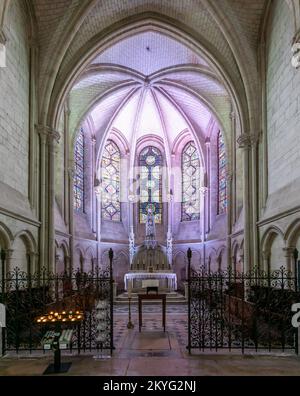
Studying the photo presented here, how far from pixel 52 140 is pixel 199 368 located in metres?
11.5

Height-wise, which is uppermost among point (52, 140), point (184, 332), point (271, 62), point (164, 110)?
point (164, 110)

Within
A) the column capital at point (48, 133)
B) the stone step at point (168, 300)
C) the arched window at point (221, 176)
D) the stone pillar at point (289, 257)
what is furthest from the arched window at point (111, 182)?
the stone pillar at point (289, 257)

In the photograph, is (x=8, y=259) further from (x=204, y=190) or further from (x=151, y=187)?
(x=151, y=187)

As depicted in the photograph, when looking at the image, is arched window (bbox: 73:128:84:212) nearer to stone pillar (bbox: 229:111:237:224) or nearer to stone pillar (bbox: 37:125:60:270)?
stone pillar (bbox: 37:125:60:270)

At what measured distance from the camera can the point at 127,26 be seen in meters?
18.0

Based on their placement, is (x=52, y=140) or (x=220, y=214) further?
(x=220, y=214)

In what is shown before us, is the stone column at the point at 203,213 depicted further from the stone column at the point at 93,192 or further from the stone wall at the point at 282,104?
the stone wall at the point at 282,104

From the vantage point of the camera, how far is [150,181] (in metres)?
30.3

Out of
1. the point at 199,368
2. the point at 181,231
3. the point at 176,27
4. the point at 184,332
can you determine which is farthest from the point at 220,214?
the point at 199,368

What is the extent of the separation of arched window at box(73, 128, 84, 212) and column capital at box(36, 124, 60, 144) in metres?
8.01

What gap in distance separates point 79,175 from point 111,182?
353 cm

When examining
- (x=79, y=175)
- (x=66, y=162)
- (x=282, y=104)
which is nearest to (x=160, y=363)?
(x=282, y=104)

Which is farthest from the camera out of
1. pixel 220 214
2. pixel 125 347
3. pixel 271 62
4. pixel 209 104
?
pixel 220 214

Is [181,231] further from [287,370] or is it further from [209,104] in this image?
[287,370]
